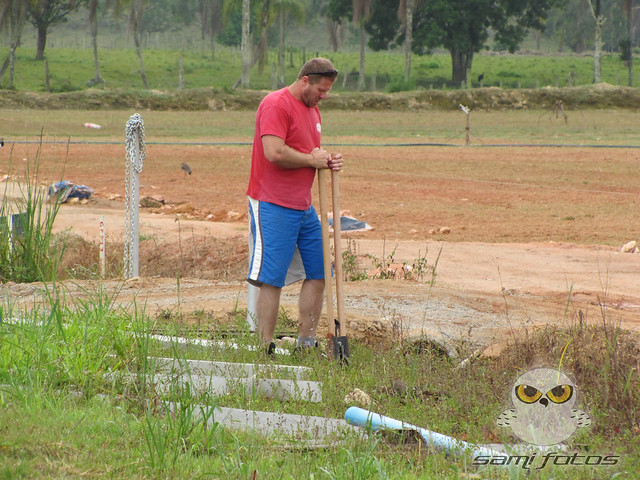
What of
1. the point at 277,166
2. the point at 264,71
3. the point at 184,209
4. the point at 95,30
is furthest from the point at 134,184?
the point at 264,71

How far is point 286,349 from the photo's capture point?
217 inches

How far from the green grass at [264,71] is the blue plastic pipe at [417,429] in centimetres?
3801

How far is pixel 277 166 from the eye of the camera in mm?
5203

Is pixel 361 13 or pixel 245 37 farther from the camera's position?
pixel 361 13

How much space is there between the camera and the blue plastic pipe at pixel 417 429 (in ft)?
12.6

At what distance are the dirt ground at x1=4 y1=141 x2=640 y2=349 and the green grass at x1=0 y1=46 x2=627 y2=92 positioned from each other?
2347 cm

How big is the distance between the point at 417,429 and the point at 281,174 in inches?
73.8

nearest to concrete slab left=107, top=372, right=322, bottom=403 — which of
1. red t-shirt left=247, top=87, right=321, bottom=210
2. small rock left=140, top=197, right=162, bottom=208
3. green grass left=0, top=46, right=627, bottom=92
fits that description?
red t-shirt left=247, top=87, right=321, bottom=210

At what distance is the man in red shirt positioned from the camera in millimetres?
5113

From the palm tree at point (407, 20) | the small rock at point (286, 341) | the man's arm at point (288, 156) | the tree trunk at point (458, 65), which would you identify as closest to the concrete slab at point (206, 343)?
the small rock at point (286, 341)

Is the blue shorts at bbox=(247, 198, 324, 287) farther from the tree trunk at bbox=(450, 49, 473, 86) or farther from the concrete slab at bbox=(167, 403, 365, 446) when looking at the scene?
the tree trunk at bbox=(450, 49, 473, 86)

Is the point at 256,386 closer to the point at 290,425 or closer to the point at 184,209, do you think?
the point at 290,425

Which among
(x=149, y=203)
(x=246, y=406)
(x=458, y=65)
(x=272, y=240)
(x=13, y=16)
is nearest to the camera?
(x=246, y=406)

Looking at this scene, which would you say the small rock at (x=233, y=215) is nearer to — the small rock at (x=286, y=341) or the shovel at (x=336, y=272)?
the small rock at (x=286, y=341)
